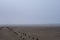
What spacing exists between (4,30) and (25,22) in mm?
208

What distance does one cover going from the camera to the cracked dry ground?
707 millimetres

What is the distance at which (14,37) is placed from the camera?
0.71m

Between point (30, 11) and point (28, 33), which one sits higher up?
point (30, 11)

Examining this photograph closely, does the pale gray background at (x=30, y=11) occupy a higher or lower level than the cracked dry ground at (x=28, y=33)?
higher

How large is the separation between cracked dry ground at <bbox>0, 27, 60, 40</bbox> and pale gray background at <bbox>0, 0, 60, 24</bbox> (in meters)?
0.13

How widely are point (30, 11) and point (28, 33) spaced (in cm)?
24

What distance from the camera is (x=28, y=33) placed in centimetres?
72

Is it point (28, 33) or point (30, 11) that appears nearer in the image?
point (28, 33)

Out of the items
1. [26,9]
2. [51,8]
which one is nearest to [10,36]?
[26,9]

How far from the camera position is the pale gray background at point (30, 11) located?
2.79 ft

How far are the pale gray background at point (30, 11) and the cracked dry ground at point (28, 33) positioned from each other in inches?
5.0

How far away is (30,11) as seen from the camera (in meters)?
0.87

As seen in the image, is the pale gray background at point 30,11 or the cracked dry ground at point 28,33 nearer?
the cracked dry ground at point 28,33

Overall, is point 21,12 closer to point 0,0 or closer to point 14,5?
point 14,5
